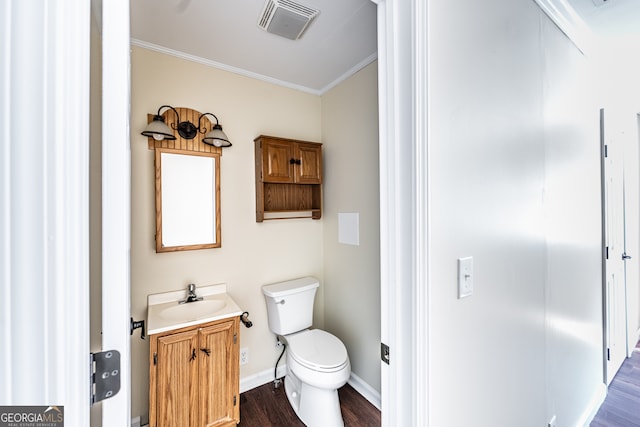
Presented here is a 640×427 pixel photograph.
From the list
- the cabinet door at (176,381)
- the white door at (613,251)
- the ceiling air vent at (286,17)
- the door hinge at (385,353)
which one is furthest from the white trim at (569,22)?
the cabinet door at (176,381)

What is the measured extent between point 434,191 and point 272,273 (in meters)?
1.65

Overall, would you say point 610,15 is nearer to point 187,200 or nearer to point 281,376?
point 187,200

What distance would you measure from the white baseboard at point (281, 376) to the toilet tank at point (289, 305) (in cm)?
36

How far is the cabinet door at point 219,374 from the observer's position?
1.51m

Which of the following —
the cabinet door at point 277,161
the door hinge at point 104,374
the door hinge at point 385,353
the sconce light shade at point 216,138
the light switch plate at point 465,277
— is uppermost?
the sconce light shade at point 216,138

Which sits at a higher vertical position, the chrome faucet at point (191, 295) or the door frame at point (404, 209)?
the door frame at point (404, 209)

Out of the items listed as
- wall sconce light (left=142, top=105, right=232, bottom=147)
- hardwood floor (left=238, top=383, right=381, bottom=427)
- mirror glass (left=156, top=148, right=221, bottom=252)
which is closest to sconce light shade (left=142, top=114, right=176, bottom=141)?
wall sconce light (left=142, top=105, right=232, bottom=147)

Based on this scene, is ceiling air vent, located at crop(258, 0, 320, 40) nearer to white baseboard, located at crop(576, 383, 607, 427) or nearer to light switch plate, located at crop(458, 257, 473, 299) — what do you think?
light switch plate, located at crop(458, 257, 473, 299)

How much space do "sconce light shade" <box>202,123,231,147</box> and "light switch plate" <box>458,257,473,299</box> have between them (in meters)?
1.61

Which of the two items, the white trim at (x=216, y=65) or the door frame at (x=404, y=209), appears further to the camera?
the white trim at (x=216, y=65)

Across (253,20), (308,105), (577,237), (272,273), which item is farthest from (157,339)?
(577,237)

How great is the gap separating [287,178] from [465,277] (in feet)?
4.92

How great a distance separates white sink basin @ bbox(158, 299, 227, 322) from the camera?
1.56 meters

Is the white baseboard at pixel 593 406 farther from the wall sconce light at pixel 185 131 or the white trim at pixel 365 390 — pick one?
the wall sconce light at pixel 185 131
